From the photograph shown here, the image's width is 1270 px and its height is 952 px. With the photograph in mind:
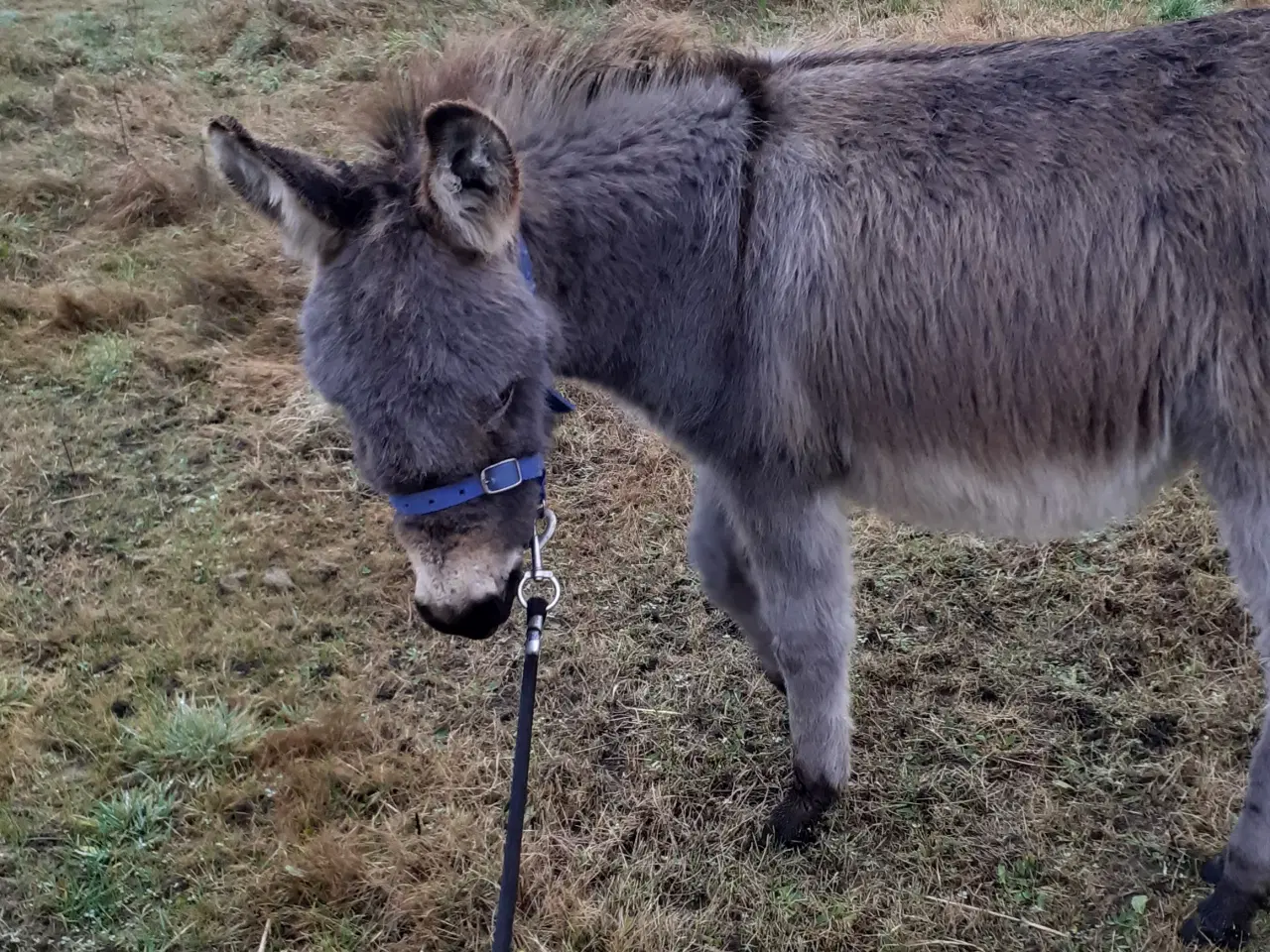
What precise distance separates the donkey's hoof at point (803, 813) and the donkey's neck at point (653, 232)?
112 cm

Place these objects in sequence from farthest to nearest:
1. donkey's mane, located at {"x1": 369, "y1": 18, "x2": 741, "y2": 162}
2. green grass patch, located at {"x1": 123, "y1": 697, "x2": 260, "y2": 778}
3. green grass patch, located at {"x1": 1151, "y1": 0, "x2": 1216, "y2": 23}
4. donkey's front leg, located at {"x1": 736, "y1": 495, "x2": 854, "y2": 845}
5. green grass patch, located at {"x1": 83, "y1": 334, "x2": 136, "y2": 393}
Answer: green grass patch, located at {"x1": 1151, "y1": 0, "x2": 1216, "y2": 23}, green grass patch, located at {"x1": 83, "y1": 334, "x2": 136, "y2": 393}, green grass patch, located at {"x1": 123, "y1": 697, "x2": 260, "y2": 778}, donkey's front leg, located at {"x1": 736, "y1": 495, "x2": 854, "y2": 845}, donkey's mane, located at {"x1": 369, "y1": 18, "x2": 741, "y2": 162}

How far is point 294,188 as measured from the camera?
1905mm

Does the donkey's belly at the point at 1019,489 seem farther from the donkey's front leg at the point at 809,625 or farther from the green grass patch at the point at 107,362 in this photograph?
the green grass patch at the point at 107,362

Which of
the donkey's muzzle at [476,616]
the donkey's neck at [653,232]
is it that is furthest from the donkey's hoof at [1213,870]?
the donkey's muzzle at [476,616]

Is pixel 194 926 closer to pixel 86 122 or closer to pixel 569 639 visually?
pixel 569 639

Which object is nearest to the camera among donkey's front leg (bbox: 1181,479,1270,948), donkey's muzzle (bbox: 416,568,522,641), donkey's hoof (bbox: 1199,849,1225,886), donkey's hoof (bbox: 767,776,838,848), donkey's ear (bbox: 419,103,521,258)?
donkey's ear (bbox: 419,103,521,258)

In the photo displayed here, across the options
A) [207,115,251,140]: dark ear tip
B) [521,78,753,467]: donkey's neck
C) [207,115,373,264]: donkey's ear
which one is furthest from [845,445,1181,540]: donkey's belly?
[207,115,251,140]: dark ear tip

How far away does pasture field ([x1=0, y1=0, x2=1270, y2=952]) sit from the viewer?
8.55 feet

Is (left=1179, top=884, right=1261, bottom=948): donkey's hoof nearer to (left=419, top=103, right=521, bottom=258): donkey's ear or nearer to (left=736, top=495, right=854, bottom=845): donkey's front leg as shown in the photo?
(left=736, top=495, right=854, bottom=845): donkey's front leg

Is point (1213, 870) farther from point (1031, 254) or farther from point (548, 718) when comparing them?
point (548, 718)

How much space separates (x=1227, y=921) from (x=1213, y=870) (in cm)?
17

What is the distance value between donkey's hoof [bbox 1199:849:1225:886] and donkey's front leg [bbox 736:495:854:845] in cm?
95

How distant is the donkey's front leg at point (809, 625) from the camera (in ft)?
7.75

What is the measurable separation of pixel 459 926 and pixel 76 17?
30.5ft
